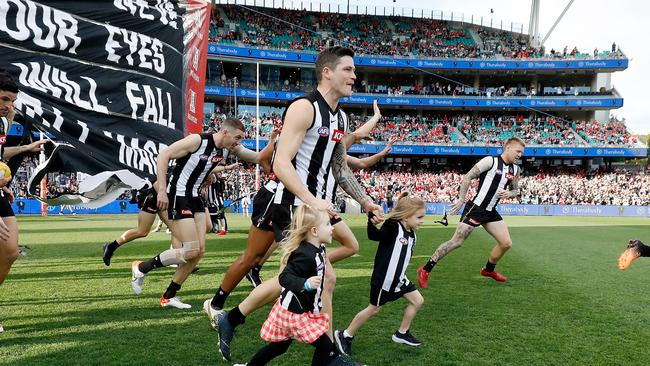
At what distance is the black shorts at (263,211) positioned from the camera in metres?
4.37

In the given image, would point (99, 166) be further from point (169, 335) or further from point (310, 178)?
point (310, 178)

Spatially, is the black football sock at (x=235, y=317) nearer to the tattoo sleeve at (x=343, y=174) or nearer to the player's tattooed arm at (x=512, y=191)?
the tattoo sleeve at (x=343, y=174)

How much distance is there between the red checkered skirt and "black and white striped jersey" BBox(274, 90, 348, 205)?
3.42 feet

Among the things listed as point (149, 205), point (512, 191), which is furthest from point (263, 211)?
point (512, 191)

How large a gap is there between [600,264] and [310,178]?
8169 millimetres

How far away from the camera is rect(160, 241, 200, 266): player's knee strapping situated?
229 inches

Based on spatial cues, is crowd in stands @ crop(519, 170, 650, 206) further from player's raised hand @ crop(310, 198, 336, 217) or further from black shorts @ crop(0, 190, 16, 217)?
black shorts @ crop(0, 190, 16, 217)

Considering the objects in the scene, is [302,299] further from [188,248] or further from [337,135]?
[188,248]

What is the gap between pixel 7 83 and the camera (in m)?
4.05

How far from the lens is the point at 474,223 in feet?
26.3

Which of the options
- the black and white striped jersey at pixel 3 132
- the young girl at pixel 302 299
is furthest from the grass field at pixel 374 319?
the black and white striped jersey at pixel 3 132

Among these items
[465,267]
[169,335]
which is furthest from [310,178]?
[465,267]

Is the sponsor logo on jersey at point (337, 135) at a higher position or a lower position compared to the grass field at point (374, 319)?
higher

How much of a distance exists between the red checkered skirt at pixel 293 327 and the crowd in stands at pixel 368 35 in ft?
154
